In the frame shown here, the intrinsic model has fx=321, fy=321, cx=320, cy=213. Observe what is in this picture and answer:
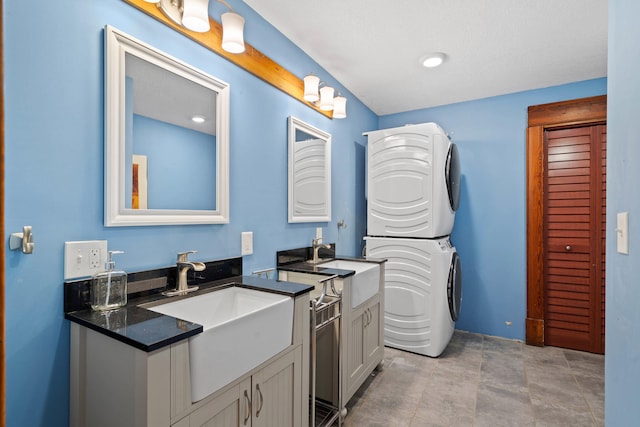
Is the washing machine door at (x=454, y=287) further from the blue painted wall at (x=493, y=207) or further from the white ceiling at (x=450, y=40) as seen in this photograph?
the white ceiling at (x=450, y=40)

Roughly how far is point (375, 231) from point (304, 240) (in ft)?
3.02

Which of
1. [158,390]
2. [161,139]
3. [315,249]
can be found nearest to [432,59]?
[315,249]

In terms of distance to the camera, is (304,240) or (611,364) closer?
(611,364)

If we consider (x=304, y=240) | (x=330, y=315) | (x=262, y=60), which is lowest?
(x=330, y=315)

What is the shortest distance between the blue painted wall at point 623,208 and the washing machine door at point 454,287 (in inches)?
70.0

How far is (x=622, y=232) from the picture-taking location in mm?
856

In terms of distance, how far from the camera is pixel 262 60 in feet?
6.45

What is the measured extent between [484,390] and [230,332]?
2.06 meters

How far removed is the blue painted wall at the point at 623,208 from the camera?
2.52 ft

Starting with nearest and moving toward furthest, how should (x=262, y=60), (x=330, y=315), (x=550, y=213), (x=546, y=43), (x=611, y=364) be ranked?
(x=611, y=364) < (x=330, y=315) < (x=262, y=60) < (x=546, y=43) < (x=550, y=213)

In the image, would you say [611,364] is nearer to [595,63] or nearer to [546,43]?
[546,43]

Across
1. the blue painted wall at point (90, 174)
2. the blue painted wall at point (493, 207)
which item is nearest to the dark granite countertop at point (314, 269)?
the blue painted wall at point (90, 174)

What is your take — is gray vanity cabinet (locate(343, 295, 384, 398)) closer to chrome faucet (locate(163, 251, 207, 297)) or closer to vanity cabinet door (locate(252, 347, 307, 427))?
vanity cabinet door (locate(252, 347, 307, 427))

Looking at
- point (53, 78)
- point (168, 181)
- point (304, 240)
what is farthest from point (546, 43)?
point (53, 78)
